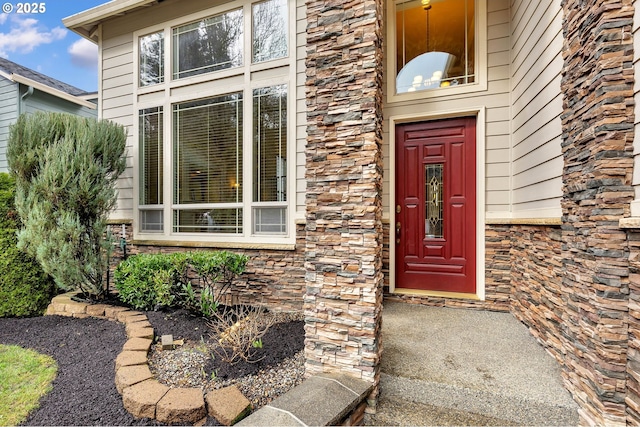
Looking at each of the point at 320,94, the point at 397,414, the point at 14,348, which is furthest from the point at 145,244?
the point at 397,414

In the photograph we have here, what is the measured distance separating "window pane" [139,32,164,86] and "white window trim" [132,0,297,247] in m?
0.08

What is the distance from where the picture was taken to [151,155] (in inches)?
178

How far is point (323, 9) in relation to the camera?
189 cm

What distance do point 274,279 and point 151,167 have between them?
2.61 m

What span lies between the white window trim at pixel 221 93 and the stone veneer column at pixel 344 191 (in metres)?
1.75

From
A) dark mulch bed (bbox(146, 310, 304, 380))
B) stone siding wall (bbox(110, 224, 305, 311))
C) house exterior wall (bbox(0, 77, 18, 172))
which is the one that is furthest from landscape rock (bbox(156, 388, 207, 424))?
house exterior wall (bbox(0, 77, 18, 172))

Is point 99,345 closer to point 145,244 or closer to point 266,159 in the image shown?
point 145,244

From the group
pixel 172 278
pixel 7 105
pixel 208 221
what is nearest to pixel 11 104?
pixel 7 105

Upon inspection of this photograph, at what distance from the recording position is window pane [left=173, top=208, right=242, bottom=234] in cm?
398

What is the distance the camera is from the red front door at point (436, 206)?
11.3 ft

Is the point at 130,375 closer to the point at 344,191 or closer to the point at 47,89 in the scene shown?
the point at 344,191

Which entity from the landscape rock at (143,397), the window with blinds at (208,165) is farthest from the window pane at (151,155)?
the landscape rock at (143,397)

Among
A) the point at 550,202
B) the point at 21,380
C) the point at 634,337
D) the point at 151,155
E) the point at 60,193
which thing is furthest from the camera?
the point at 151,155

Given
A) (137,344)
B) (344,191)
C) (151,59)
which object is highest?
(151,59)
